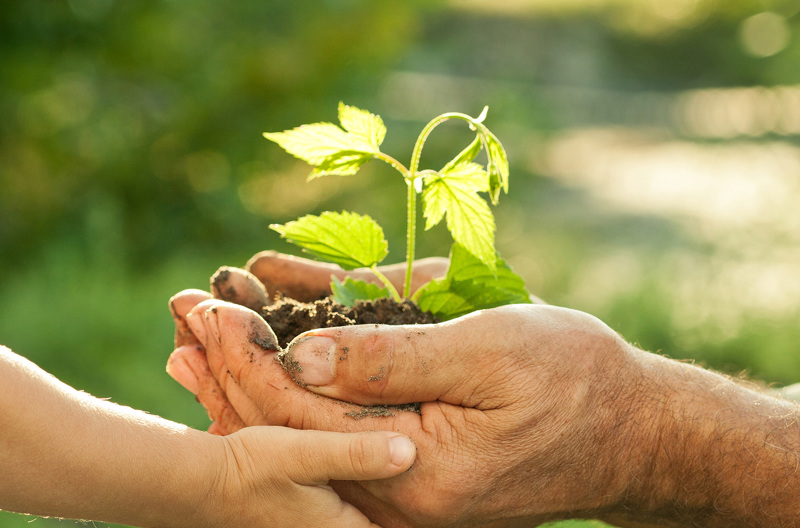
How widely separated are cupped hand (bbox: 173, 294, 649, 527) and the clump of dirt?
0.28 ft

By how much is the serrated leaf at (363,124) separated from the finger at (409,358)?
349 mm

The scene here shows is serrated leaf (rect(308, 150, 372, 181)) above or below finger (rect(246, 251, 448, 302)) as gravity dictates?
above

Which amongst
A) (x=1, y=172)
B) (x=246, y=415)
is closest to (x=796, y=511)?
(x=246, y=415)

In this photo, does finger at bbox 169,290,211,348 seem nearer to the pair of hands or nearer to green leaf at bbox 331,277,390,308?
the pair of hands

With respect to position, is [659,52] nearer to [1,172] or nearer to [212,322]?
[1,172]

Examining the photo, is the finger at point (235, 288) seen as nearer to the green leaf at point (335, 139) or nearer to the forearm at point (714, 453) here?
the green leaf at point (335, 139)

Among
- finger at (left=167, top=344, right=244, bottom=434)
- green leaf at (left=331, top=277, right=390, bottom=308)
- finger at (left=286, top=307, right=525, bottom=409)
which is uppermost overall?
green leaf at (left=331, top=277, right=390, bottom=308)

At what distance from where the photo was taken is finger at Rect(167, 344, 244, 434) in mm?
1431

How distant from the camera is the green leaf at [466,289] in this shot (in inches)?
55.8

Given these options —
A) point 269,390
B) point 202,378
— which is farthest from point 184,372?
point 269,390

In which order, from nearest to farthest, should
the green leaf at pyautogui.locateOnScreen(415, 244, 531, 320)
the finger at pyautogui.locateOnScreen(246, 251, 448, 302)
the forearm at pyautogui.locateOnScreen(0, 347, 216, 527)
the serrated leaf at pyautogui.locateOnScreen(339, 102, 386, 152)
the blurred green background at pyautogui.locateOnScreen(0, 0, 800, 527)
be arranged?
the forearm at pyautogui.locateOnScreen(0, 347, 216, 527) < the serrated leaf at pyautogui.locateOnScreen(339, 102, 386, 152) < the green leaf at pyautogui.locateOnScreen(415, 244, 531, 320) < the finger at pyautogui.locateOnScreen(246, 251, 448, 302) < the blurred green background at pyautogui.locateOnScreen(0, 0, 800, 527)

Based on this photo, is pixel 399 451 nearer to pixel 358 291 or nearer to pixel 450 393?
pixel 450 393

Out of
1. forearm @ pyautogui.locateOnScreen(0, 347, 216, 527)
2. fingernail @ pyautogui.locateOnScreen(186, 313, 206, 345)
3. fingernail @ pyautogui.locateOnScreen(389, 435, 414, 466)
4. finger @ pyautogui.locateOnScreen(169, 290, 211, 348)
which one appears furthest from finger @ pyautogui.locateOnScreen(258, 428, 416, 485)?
finger @ pyautogui.locateOnScreen(169, 290, 211, 348)

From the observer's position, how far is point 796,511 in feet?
4.55
